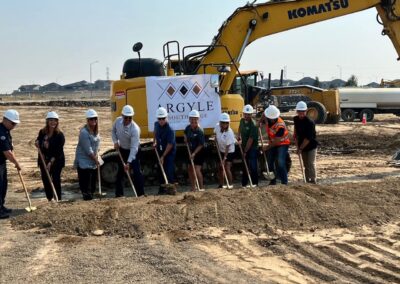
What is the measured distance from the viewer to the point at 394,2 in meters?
13.2

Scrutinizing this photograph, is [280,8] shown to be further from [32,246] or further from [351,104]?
[351,104]

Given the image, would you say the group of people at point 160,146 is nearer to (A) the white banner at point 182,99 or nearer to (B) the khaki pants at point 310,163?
(B) the khaki pants at point 310,163

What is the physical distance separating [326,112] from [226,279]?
20551mm

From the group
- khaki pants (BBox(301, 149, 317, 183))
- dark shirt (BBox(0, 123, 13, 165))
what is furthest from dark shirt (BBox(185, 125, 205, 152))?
dark shirt (BBox(0, 123, 13, 165))

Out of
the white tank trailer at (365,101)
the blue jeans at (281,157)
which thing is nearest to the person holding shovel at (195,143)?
the blue jeans at (281,157)

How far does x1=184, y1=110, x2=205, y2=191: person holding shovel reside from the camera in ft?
34.9

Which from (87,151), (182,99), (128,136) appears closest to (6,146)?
(87,151)

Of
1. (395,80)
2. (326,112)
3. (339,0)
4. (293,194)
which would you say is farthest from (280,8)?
(395,80)

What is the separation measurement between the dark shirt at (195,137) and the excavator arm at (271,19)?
2.68m

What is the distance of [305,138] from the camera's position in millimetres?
10719

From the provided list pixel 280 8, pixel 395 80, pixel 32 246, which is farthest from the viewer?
pixel 395 80

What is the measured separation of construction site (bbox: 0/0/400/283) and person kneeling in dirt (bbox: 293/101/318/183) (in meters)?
0.13

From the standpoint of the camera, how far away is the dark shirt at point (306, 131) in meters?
10.7

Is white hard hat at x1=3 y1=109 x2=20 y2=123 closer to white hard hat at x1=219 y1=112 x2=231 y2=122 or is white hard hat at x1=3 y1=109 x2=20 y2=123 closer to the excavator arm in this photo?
white hard hat at x1=219 y1=112 x2=231 y2=122
